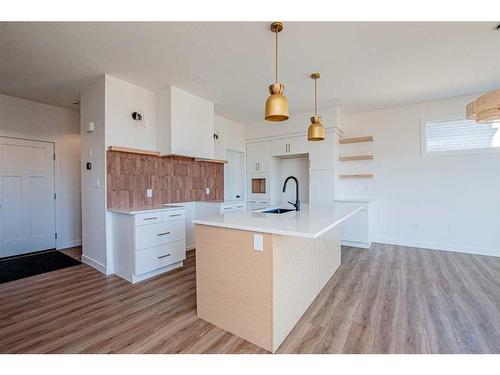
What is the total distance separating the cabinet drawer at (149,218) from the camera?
2914mm

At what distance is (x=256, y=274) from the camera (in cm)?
178

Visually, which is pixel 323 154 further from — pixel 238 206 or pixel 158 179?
pixel 158 179

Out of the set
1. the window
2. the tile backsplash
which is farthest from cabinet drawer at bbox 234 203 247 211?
the window

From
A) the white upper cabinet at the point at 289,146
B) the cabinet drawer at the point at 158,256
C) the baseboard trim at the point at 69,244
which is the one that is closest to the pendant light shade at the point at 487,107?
the white upper cabinet at the point at 289,146

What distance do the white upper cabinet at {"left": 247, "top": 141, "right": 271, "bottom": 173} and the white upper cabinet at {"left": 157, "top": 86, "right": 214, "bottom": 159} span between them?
170 centimetres

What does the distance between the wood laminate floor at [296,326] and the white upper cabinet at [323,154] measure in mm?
2081

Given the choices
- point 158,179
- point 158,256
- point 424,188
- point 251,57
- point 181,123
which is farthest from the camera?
point 424,188

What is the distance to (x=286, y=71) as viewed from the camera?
3.12 m

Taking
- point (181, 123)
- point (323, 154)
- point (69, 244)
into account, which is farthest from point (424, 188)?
point (69, 244)

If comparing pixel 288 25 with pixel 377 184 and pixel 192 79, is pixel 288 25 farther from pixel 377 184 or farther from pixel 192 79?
pixel 377 184

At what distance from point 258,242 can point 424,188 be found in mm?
4110

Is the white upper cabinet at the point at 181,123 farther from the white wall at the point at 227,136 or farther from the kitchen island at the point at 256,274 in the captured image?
the kitchen island at the point at 256,274

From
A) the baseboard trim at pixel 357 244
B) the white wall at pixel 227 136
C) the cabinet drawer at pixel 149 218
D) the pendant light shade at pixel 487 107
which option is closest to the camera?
the pendant light shade at pixel 487 107

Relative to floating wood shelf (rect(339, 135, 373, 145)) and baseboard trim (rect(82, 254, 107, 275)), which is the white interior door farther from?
floating wood shelf (rect(339, 135, 373, 145))
